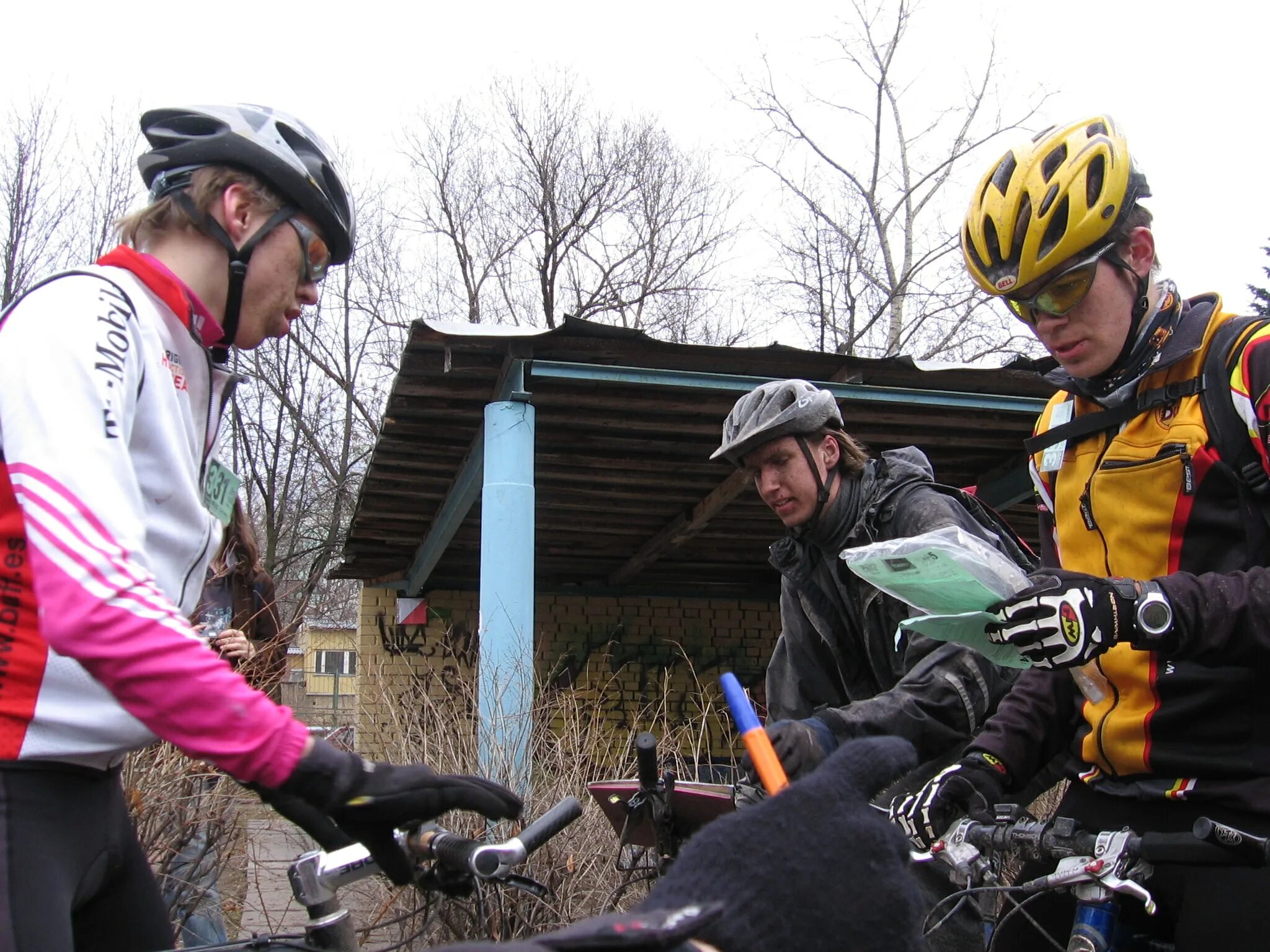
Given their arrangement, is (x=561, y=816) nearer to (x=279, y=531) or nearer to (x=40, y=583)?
Answer: (x=40, y=583)

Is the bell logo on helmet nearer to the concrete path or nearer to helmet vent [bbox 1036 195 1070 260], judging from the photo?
helmet vent [bbox 1036 195 1070 260]

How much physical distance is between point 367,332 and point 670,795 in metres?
20.0

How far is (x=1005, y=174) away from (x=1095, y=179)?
0.71 ft

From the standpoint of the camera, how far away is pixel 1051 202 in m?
2.26

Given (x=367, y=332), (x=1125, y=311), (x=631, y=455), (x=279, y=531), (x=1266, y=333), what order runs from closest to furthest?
(x=1266, y=333)
(x=1125, y=311)
(x=631, y=455)
(x=279, y=531)
(x=367, y=332)

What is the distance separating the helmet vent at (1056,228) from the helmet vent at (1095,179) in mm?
43

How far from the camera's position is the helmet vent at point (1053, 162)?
7.63 feet

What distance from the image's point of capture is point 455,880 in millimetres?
1815

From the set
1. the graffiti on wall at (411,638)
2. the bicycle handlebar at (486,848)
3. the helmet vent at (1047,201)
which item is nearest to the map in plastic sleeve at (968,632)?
the bicycle handlebar at (486,848)

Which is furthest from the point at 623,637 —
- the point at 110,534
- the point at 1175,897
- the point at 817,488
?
the point at 110,534

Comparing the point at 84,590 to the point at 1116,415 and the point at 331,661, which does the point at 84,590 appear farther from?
the point at 331,661

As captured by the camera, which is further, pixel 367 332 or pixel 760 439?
pixel 367 332

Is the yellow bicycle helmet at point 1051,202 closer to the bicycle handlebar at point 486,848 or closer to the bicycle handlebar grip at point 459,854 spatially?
Result: the bicycle handlebar at point 486,848

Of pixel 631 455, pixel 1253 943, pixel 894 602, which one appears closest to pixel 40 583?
pixel 1253 943
